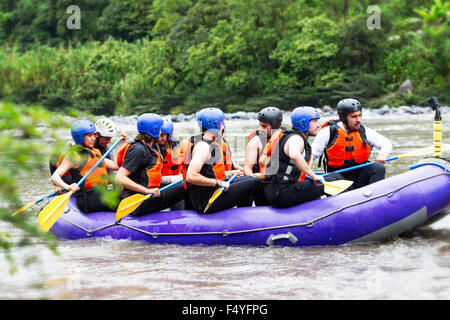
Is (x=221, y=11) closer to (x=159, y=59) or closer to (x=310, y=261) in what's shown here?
(x=159, y=59)

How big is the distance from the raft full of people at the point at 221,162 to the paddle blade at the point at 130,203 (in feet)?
0.16

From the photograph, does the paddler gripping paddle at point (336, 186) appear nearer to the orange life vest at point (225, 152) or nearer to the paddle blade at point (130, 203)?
the orange life vest at point (225, 152)

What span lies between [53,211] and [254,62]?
811 inches

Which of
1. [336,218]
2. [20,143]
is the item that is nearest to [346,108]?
[336,218]

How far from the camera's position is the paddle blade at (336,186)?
5.28 meters

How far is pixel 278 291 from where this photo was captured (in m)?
4.31

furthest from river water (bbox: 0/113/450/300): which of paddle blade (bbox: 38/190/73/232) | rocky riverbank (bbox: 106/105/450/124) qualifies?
rocky riverbank (bbox: 106/105/450/124)

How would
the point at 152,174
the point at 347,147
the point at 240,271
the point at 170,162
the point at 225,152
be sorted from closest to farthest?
the point at 240,271 < the point at 225,152 < the point at 152,174 < the point at 347,147 < the point at 170,162

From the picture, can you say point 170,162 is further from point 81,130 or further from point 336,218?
point 336,218

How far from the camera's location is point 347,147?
5.67m

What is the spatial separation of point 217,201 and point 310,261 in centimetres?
94

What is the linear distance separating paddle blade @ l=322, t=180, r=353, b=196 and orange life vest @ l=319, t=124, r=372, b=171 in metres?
0.40

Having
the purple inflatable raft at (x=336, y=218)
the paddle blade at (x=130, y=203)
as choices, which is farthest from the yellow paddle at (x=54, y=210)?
the purple inflatable raft at (x=336, y=218)
